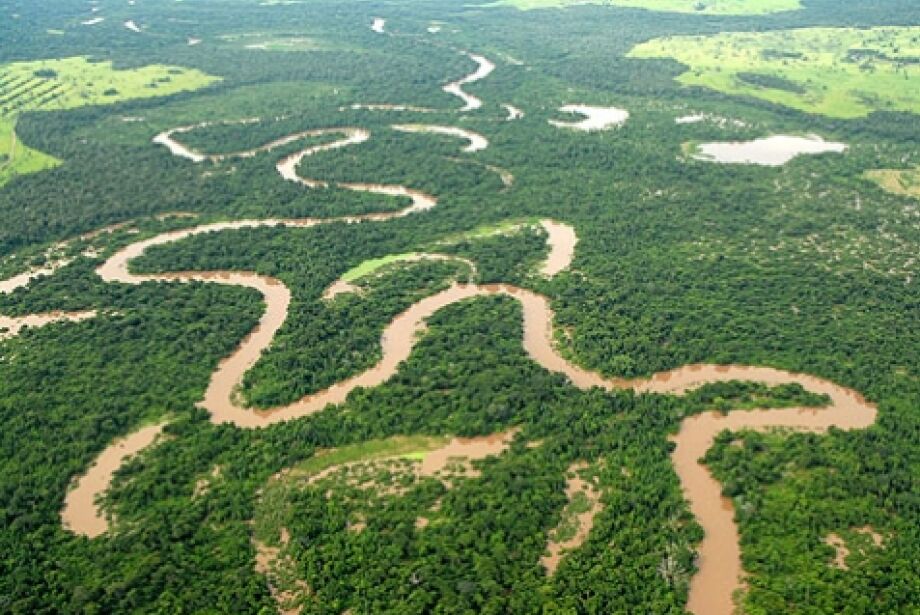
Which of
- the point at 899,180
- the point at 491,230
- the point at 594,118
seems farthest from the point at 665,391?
the point at 594,118

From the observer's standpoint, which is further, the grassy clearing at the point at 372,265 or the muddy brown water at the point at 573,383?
the grassy clearing at the point at 372,265

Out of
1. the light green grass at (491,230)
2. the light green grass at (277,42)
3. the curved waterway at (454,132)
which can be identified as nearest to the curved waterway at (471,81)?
the curved waterway at (454,132)

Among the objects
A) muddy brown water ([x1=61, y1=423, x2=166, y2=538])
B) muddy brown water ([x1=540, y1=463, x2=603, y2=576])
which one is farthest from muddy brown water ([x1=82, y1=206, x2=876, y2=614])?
muddy brown water ([x1=540, y1=463, x2=603, y2=576])

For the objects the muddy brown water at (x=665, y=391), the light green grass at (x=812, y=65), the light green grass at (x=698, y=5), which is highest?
the light green grass at (x=698, y=5)

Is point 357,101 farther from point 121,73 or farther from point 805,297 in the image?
point 805,297

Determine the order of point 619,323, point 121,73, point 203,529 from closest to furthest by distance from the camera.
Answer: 1. point 203,529
2. point 619,323
3. point 121,73

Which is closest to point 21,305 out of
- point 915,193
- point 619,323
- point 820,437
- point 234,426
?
point 234,426

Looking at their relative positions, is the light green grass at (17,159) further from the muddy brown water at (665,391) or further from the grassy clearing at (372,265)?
the grassy clearing at (372,265)

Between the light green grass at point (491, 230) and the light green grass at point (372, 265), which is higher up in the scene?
the light green grass at point (491, 230)
